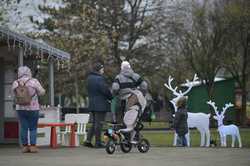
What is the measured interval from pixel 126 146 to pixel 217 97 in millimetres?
35473

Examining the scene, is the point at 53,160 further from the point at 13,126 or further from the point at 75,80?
the point at 75,80

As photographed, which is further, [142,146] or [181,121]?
[181,121]

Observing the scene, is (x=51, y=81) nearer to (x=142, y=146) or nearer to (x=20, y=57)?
(x=20, y=57)

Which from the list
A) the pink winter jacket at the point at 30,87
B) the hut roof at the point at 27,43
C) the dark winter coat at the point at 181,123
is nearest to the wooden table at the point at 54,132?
the hut roof at the point at 27,43

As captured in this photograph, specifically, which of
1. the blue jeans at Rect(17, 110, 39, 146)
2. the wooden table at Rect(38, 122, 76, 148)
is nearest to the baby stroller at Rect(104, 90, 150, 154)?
the blue jeans at Rect(17, 110, 39, 146)

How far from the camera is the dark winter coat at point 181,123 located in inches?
737

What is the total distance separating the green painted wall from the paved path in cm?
3257

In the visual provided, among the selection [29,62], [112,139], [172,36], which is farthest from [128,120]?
[172,36]

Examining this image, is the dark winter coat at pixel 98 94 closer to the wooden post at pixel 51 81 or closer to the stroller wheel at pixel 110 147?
the stroller wheel at pixel 110 147

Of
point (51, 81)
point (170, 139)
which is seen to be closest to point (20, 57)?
point (51, 81)

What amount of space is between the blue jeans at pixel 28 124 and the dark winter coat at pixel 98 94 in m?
1.61

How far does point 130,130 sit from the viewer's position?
1483 cm

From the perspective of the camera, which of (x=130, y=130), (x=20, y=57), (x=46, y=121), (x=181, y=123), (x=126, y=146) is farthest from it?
(x=181, y=123)

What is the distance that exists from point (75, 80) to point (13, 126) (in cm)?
3236
